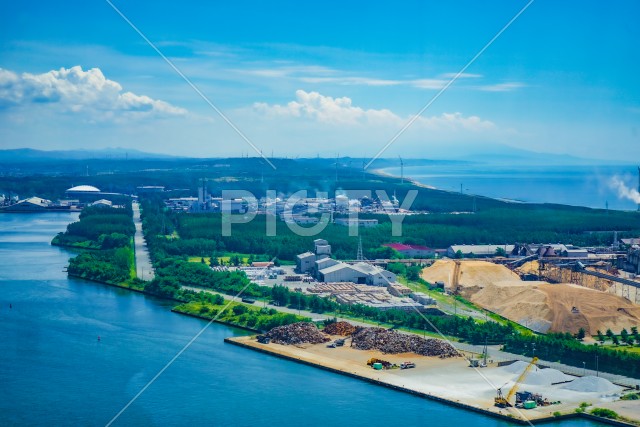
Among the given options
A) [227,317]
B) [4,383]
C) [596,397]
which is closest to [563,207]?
[227,317]

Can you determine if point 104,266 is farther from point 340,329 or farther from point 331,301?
point 340,329

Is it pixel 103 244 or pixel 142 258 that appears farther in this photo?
pixel 103 244

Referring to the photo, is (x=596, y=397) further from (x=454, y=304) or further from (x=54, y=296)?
(x=54, y=296)

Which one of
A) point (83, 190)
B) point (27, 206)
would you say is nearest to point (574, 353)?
point (27, 206)

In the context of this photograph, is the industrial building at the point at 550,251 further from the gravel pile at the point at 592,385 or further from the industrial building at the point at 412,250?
the gravel pile at the point at 592,385

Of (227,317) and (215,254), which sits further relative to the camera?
(215,254)
